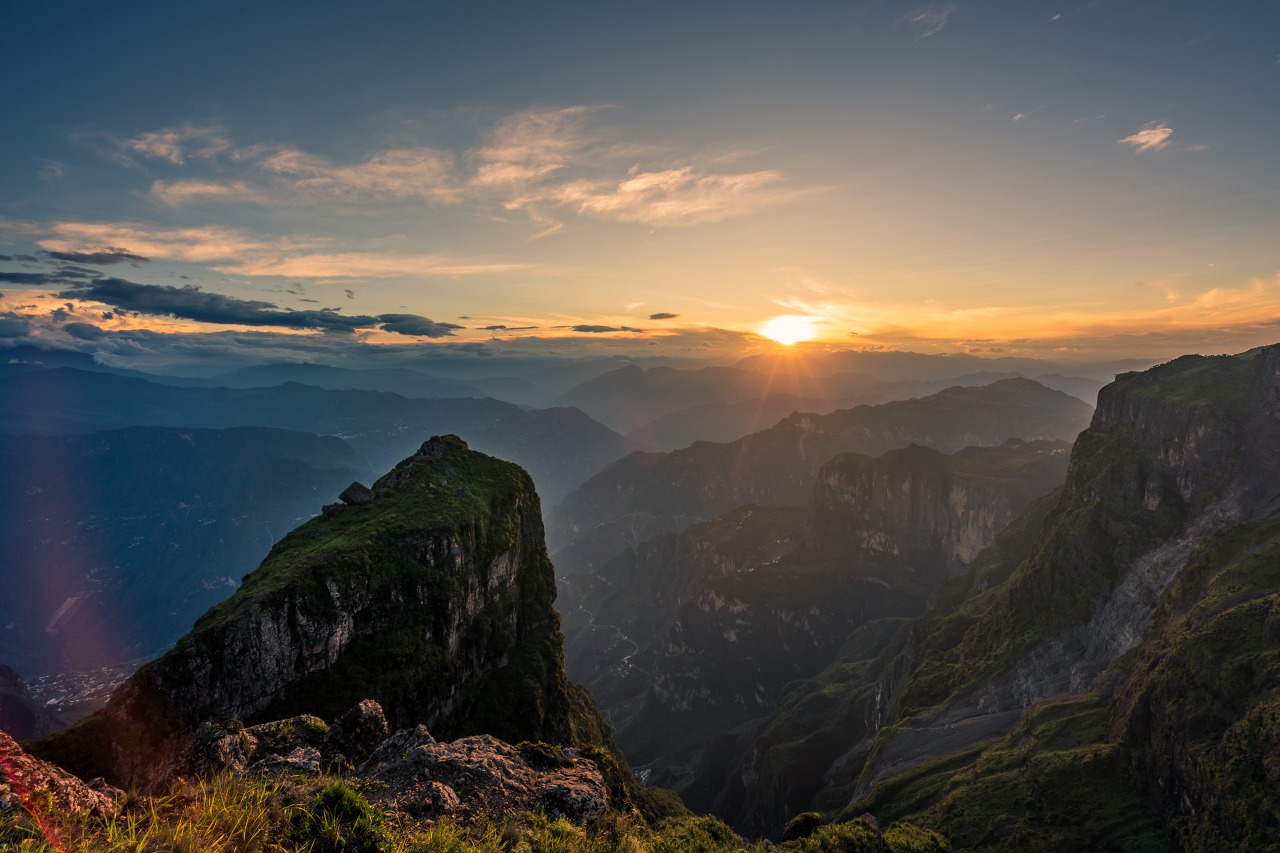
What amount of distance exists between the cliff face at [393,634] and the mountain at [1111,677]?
6295 cm

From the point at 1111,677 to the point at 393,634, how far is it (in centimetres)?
10571

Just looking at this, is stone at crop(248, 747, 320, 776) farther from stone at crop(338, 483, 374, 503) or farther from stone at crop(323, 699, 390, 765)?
stone at crop(338, 483, 374, 503)

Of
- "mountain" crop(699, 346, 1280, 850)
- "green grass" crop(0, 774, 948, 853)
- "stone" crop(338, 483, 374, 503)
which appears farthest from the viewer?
"stone" crop(338, 483, 374, 503)

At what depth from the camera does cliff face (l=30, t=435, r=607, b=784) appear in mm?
46562

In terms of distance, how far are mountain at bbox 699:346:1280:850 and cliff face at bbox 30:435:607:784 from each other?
207 ft

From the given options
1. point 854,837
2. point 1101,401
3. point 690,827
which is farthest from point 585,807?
point 1101,401

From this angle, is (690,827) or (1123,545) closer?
(690,827)

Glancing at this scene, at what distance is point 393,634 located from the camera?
64.2m

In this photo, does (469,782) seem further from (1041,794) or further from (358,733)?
(1041,794)

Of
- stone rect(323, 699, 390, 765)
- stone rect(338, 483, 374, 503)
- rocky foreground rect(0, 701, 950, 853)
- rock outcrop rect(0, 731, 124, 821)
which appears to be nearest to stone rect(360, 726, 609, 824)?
rocky foreground rect(0, 701, 950, 853)

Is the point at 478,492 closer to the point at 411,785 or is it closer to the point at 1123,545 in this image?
the point at 411,785

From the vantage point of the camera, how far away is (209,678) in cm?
4853

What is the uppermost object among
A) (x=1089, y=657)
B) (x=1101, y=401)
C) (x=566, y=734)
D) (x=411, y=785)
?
(x=1101, y=401)

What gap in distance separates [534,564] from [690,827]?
65193mm
